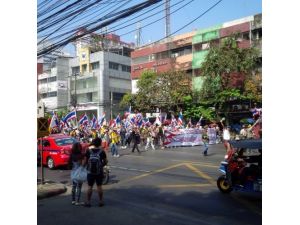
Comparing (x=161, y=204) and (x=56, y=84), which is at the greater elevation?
(x=56, y=84)

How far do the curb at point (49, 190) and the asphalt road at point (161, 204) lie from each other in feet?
0.69

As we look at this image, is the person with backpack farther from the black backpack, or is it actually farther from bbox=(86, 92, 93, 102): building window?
bbox=(86, 92, 93, 102): building window

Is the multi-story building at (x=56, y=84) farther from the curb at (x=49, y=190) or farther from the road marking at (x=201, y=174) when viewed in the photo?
the curb at (x=49, y=190)

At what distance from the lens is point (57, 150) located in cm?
1688

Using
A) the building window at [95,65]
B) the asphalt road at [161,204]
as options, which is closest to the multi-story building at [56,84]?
the building window at [95,65]

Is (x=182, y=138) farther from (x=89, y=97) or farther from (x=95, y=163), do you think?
(x=89, y=97)

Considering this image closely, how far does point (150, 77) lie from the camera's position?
4494 centimetres

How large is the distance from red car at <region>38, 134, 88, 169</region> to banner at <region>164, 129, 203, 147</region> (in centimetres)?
1107

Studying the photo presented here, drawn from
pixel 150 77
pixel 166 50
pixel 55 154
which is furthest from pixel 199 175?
pixel 166 50

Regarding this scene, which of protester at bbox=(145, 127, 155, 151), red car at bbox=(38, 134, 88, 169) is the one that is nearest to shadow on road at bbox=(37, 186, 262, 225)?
red car at bbox=(38, 134, 88, 169)

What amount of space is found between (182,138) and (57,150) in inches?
495

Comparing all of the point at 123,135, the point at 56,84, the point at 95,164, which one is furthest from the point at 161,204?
the point at 56,84
